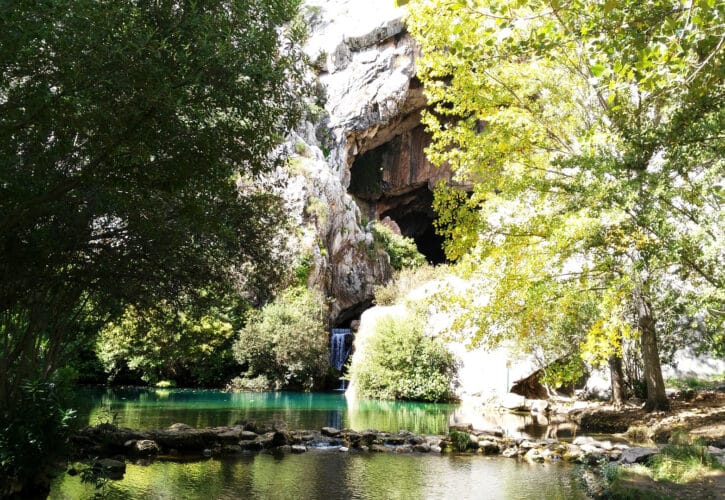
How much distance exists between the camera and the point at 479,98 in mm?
10516

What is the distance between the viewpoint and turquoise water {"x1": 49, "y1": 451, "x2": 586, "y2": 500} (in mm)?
6820

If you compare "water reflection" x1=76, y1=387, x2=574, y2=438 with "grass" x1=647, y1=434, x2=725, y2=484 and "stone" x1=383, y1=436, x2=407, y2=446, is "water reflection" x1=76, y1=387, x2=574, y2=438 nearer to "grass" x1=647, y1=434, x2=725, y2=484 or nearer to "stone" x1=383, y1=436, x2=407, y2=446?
"stone" x1=383, y1=436, x2=407, y2=446

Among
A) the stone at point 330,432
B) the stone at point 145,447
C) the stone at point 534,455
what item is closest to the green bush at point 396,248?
the stone at point 330,432

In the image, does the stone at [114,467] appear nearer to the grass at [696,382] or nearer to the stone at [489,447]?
the stone at [489,447]

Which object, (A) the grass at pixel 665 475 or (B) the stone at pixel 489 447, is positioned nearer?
(A) the grass at pixel 665 475

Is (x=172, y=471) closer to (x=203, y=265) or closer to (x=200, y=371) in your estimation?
(x=203, y=265)

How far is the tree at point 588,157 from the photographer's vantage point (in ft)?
18.1

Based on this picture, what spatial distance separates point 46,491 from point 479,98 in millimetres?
9121

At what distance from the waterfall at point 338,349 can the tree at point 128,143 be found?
24.1 meters

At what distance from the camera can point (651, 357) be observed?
41.1ft

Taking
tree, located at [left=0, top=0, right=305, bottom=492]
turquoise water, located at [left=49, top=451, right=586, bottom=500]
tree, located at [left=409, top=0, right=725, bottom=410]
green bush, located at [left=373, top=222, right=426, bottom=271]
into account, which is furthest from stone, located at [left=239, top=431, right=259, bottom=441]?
green bush, located at [left=373, top=222, right=426, bottom=271]

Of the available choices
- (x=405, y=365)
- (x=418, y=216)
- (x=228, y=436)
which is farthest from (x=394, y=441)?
(x=418, y=216)

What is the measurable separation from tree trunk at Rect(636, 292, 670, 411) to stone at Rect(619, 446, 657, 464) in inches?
161

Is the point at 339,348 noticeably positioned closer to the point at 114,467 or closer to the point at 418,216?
the point at 418,216
